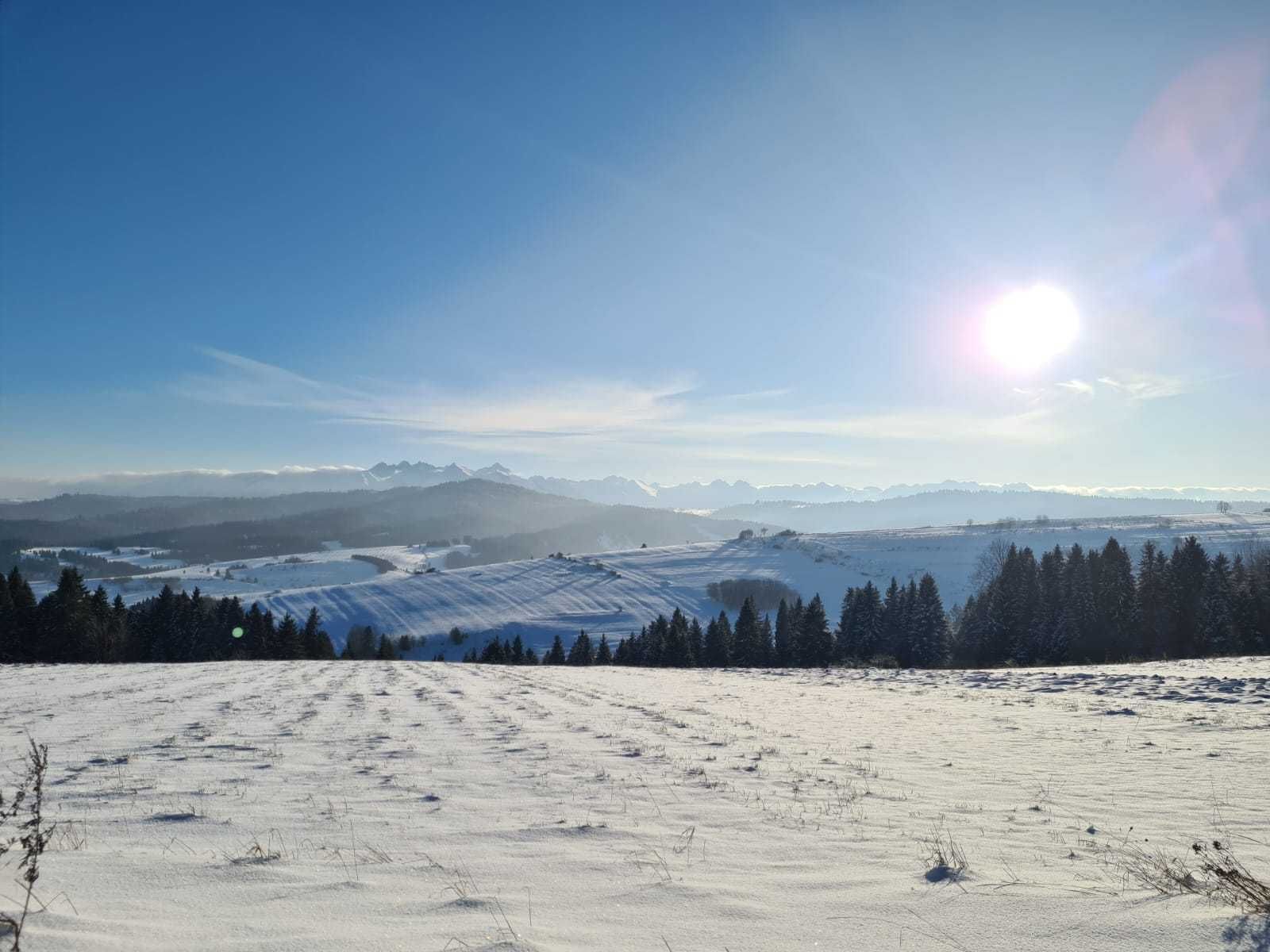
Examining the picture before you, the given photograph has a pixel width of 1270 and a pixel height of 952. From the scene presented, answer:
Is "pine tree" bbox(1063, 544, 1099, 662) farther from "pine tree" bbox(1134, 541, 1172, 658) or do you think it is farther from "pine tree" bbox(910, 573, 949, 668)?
"pine tree" bbox(910, 573, 949, 668)

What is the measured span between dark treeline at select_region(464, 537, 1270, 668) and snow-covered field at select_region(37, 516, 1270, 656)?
2518 inches

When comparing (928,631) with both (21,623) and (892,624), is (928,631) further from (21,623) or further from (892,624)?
(21,623)

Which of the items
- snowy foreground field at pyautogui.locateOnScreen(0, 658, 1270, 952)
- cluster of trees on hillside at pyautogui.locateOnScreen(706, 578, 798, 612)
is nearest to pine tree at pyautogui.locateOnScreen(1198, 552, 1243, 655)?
snowy foreground field at pyautogui.locateOnScreen(0, 658, 1270, 952)

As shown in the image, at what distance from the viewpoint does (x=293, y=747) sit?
959 centimetres

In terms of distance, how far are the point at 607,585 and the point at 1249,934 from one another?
6518 inches

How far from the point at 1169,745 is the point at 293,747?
46.9ft

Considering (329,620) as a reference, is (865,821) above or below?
above

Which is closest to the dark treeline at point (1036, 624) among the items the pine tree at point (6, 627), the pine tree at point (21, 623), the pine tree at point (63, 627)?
the pine tree at point (63, 627)

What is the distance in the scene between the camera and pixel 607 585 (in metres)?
166

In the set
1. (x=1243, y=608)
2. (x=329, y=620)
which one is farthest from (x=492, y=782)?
(x=329, y=620)

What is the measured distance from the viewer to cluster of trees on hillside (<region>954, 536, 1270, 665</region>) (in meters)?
47.2

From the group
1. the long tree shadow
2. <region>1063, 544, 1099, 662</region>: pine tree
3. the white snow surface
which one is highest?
the long tree shadow

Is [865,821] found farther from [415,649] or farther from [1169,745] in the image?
[415,649]

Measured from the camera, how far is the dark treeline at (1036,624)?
4838cm
